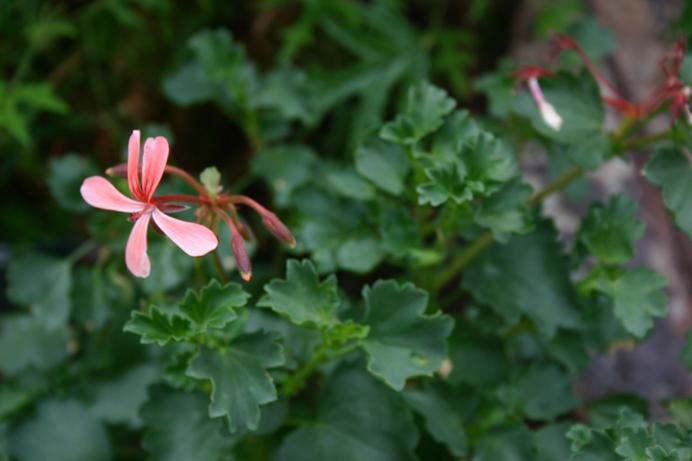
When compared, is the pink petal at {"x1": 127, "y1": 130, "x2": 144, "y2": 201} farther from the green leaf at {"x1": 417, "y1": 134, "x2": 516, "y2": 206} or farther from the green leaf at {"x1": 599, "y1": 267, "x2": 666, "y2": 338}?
the green leaf at {"x1": 599, "y1": 267, "x2": 666, "y2": 338}

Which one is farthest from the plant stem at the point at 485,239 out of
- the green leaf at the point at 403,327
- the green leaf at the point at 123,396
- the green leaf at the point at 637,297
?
the green leaf at the point at 123,396

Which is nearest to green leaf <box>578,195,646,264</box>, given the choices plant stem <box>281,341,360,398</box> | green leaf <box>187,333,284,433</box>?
plant stem <box>281,341,360,398</box>

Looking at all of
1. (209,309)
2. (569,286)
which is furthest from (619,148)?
(209,309)

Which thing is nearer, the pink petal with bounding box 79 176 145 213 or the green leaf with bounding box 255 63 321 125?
the pink petal with bounding box 79 176 145 213

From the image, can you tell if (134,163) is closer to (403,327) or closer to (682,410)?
(403,327)

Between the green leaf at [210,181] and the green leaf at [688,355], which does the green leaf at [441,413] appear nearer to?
the green leaf at [688,355]

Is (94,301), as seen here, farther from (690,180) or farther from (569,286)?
(690,180)
